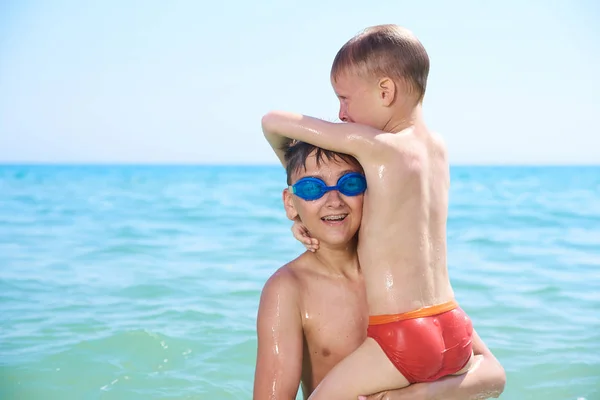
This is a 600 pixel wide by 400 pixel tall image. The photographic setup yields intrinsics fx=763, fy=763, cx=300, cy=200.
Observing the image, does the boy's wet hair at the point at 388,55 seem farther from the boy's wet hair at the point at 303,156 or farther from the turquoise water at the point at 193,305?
the turquoise water at the point at 193,305


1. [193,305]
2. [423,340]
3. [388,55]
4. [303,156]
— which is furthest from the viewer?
[193,305]

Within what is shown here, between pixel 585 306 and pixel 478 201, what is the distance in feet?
56.8

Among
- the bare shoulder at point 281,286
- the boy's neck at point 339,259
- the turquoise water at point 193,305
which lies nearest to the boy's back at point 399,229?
the boy's neck at point 339,259

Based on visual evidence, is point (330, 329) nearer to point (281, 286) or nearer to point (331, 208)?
point (281, 286)

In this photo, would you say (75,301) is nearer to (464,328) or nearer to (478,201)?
(464,328)

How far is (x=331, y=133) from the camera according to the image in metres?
2.94

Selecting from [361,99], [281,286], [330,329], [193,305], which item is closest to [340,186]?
[361,99]

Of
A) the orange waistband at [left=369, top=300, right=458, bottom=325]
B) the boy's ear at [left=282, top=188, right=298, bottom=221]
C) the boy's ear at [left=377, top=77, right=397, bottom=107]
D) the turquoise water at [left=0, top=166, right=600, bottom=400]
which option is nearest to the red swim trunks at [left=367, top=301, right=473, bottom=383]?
the orange waistband at [left=369, top=300, right=458, bottom=325]

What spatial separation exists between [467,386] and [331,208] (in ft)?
3.11

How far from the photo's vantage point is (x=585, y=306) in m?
8.38

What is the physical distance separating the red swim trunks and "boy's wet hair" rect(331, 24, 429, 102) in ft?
3.01

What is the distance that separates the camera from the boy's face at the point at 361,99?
308cm

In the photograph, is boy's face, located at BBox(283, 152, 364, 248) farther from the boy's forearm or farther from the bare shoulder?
the boy's forearm

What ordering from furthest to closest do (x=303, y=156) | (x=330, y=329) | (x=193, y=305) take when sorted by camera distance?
1. (x=193, y=305)
2. (x=330, y=329)
3. (x=303, y=156)
